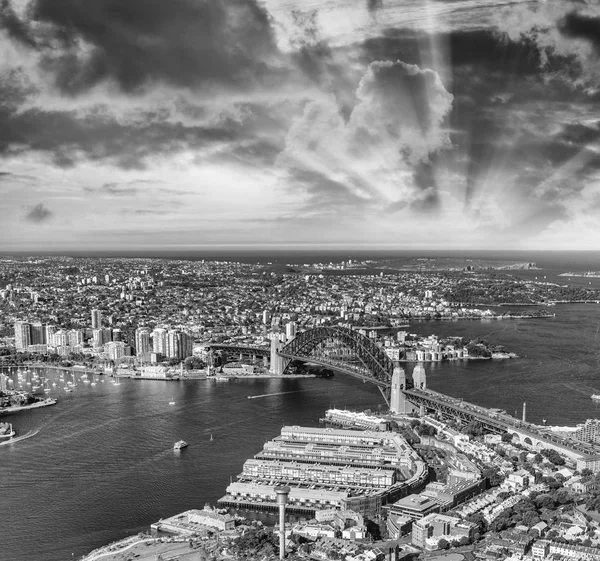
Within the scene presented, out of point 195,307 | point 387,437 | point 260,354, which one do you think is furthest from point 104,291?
point 387,437

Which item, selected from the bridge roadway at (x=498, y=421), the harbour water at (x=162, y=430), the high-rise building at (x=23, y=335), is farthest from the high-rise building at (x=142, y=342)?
the bridge roadway at (x=498, y=421)

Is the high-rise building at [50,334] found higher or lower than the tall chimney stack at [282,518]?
higher

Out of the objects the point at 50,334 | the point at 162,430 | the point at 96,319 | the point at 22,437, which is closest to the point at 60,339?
the point at 50,334

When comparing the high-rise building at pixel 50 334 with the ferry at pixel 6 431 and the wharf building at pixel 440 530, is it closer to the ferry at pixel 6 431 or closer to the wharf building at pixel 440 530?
the ferry at pixel 6 431

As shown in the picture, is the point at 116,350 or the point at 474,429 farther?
the point at 116,350

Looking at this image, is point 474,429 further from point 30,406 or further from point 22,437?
point 30,406

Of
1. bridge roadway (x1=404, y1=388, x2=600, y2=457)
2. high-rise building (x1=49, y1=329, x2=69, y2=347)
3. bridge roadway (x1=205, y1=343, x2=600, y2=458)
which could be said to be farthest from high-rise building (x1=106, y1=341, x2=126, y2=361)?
bridge roadway (x1=404, y1=388, x2=600, y2=457)

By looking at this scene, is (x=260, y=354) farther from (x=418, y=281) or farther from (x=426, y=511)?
(x=418, y=281)
